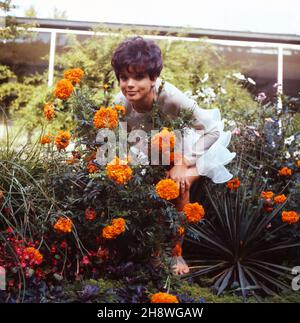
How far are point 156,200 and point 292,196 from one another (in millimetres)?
1270

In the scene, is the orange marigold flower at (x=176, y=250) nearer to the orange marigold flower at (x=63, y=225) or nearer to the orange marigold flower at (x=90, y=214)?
the orange marigold flower at (x=90, y=214)

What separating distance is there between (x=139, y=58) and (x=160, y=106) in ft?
1.11

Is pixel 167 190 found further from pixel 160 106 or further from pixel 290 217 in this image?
pixel 290 217

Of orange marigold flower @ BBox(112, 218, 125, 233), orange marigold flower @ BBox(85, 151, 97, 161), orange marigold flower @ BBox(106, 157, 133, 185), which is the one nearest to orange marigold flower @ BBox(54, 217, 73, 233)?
orange marigold flower @ BBox(112, 218, 125, 233)

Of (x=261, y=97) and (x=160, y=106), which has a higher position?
(x=261, y=97)

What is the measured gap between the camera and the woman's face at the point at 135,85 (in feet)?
8.79

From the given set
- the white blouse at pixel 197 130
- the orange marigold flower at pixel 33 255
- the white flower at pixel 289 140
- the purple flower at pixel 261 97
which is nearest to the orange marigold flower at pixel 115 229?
the orange marigold flower at pixel 33 255

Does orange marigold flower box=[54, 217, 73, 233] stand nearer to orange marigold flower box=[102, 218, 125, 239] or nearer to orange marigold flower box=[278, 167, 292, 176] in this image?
orange marigold flower box=[102, 218, 125, 239]

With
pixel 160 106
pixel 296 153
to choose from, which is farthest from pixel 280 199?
pixel 160 106

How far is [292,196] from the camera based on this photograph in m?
3.16

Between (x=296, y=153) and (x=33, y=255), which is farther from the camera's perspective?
(x=296, y=153)

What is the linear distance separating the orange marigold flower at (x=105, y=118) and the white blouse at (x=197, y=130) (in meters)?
0.29

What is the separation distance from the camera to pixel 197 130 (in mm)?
2879

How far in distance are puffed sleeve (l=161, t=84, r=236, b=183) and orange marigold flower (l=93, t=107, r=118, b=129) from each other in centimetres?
53
